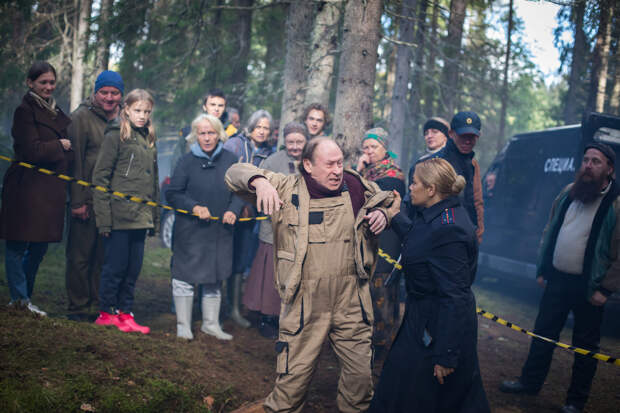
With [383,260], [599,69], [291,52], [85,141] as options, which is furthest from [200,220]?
[599,69]

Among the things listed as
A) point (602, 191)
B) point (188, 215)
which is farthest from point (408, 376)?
point (188, 215)

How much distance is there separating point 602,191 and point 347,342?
2659 mm

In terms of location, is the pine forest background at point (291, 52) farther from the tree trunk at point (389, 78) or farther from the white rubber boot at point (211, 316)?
the white rubber boot at point (211, 316)

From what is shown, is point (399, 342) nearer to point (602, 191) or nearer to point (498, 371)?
point (602, 191)

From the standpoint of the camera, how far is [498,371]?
523cm

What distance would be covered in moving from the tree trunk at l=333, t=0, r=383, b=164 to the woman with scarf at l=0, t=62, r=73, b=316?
3.13 metres

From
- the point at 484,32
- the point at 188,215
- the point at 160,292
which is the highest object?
the point at 484,32

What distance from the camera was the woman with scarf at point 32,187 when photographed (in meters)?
4.44

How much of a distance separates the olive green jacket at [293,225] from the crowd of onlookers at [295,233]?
0.01 metres

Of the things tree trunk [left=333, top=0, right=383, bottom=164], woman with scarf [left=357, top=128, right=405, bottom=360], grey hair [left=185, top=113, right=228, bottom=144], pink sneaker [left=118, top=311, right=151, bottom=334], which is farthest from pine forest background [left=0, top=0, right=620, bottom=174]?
pink sneaker [left=118, top=311, right=151, bottom=334]

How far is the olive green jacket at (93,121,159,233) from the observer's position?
4695mm

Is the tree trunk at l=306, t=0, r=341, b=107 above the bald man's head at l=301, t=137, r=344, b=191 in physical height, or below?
above

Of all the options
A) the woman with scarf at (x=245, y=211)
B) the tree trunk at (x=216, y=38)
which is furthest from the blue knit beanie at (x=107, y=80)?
the tree trunk at (x=216, y=38)

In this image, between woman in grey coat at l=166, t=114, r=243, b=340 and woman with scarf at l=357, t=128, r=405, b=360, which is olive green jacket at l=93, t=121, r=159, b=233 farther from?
woman with scarf at l=357, t=128, r=405, b=360
